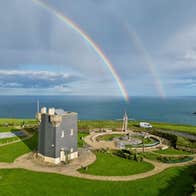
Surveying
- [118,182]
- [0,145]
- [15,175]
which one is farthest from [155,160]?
[0,145]

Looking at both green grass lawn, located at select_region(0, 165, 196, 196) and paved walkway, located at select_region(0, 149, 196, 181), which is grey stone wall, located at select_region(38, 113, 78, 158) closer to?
paved walkway, located at select_region(0, 149, 196, 181)

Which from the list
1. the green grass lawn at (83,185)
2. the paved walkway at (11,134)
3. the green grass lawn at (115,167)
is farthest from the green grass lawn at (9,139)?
the green grass lawn at (115,167)

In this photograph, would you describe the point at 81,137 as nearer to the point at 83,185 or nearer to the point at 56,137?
the point at 56,137

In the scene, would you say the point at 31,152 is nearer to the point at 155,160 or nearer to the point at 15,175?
the point at 15,175

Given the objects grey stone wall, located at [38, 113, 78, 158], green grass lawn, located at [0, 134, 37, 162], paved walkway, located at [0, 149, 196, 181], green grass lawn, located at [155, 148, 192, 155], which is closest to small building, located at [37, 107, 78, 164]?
grey stone wall, located at [38, 113, 78, 158]

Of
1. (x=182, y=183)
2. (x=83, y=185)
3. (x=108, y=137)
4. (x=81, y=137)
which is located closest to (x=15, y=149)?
(x=81, y=137)
